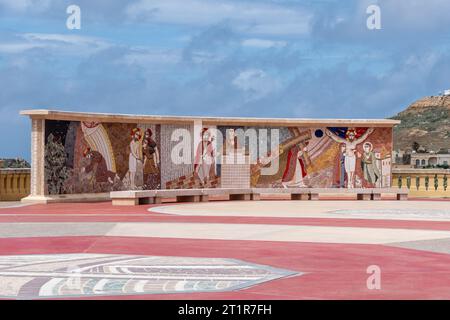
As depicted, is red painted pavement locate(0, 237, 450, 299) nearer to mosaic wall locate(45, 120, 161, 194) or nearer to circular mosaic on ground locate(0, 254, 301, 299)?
circular mosaic on ground locate(0, 254, 301, 299)

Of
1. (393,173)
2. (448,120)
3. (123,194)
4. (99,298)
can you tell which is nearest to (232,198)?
(123,194)

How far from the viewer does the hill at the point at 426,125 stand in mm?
154000

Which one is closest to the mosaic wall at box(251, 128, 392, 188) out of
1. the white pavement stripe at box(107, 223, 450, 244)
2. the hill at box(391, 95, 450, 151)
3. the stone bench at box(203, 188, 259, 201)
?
the stone bench at box(203, 188, 259, 201)

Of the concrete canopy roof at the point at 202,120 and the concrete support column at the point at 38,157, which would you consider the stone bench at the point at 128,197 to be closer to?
the concrete support column at the point at 38,157

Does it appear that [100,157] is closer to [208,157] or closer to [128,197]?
[128,197]

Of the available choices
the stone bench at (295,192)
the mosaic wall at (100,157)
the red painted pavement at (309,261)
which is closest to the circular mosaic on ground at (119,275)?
the red painted pavement at (309,261)

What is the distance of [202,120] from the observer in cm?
3881

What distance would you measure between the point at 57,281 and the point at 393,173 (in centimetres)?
3458

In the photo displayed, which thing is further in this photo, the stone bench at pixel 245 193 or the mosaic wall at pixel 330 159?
the mosaic wall at pixel 330 159

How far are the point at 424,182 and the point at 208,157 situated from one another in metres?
12.1

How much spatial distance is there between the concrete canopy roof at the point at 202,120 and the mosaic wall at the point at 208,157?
0.24 meters

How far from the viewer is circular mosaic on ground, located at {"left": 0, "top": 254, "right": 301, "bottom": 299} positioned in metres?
11.5

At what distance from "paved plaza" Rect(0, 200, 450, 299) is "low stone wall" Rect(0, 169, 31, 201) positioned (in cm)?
912
